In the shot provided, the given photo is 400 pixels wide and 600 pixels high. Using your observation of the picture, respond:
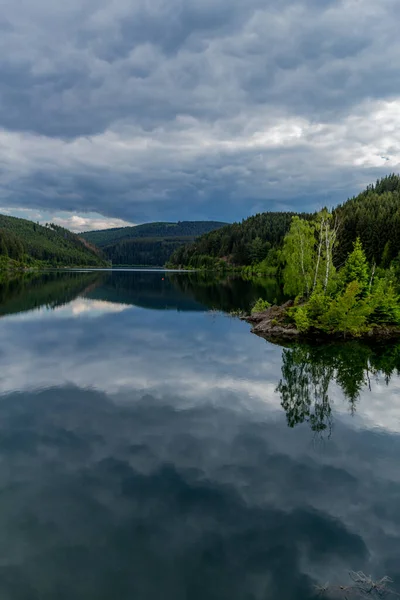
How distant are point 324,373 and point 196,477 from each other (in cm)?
2109

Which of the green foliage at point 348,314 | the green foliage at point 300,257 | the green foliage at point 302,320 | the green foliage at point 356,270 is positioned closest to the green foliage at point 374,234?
the green foliage at point 300,257

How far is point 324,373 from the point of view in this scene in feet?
118

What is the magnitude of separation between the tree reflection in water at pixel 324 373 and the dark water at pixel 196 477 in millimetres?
207

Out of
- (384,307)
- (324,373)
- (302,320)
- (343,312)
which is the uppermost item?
(384,307)

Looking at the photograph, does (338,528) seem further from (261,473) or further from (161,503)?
(161,503)

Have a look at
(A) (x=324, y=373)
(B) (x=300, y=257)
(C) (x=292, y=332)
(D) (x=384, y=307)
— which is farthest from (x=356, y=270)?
(A) (x=324, y=373)

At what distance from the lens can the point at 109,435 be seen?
23.0m

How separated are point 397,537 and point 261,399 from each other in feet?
49.9

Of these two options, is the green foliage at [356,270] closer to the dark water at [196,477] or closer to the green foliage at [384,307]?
the green foliage at [384,307]

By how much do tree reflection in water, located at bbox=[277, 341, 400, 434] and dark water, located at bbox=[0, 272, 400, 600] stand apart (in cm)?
21

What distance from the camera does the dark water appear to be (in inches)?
508

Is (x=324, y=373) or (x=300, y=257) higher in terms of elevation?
(x=300, y=257)

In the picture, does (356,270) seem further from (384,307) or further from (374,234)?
(374,234)

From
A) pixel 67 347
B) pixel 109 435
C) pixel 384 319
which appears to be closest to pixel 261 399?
pixel 109 435
